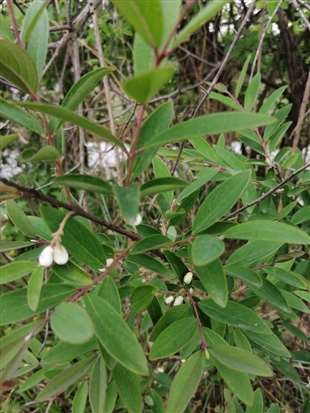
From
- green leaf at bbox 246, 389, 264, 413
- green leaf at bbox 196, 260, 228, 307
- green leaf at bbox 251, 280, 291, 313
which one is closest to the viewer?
green leaf at bbox 196, 260, 228, 307

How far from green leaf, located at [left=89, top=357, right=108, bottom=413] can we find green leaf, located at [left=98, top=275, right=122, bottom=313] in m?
0.09

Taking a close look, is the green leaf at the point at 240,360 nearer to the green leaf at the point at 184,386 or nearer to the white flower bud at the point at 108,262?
the green leaf at the point at 184,386

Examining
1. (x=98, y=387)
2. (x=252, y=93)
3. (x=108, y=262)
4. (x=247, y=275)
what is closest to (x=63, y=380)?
(x=98, y=387)

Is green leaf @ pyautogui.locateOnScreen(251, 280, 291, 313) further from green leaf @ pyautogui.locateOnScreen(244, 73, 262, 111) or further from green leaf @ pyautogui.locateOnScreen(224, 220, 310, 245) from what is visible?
green leaf @ pyautogui.locateOnScreen(244, 73, 262, 111)

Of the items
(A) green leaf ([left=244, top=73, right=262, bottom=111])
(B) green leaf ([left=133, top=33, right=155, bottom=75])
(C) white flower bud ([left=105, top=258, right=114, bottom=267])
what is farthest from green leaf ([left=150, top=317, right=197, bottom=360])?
(A) green leaf ([left=244, top=73, right=262, bottom=111])

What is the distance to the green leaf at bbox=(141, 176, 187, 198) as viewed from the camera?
49 cm

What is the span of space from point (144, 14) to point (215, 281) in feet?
1.03

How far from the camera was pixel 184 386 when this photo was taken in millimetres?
578

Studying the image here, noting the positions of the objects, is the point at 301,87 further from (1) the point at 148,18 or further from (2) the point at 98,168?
(1) the point at 148,18

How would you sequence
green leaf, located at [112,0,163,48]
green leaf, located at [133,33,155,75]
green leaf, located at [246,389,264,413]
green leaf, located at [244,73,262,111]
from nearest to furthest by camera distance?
green leaf, located at [112,0,163,48], green leaf, located at [133,33,155,75], green leaf, located at [246,389,264,413], green leaf, located at [244,73,262,111]

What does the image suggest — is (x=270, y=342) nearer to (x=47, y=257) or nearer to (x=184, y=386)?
(x=184, y=386)

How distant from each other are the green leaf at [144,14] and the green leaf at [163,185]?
0.17m

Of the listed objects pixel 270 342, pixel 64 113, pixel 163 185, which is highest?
pixel 64 113

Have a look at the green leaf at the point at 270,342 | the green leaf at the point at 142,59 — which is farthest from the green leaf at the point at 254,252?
the green leaf at the point at 142,59
